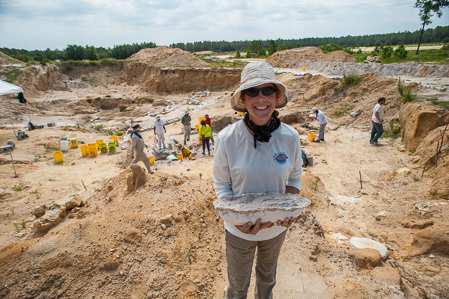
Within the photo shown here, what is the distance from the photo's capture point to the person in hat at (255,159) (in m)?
1.64

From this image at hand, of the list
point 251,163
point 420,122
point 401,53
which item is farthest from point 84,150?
point 401,53

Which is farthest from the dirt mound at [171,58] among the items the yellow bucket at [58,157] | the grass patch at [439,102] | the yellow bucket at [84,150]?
the grass patch at [439,102]

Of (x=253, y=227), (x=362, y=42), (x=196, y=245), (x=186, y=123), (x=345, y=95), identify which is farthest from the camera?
(x=362, y=42)

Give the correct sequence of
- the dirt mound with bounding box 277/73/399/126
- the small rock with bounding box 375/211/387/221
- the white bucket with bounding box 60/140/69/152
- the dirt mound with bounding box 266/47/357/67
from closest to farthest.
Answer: the small rock with bounding box 375/211/387/221 < the white bucket with bounding box 60/140/69/152 < the dirt mound with bounding box 277/73/399/126 < the dirt mound with bounding box 266/47/357/67

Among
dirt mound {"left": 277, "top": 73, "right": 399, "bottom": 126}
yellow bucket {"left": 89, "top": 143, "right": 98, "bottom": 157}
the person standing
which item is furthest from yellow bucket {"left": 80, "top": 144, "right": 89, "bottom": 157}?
dirt mound {"left": 277, "top": 73, "right": 399, "bottom": 126}

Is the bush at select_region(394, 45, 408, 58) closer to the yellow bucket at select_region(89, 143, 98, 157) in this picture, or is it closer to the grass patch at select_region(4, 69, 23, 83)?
the yellow bucket at select_region(89, 143, 98, 157)

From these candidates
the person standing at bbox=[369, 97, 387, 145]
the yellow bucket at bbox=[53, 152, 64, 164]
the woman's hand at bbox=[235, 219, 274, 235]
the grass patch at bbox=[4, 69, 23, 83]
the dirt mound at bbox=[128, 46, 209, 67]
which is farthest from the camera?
the dirt mound at bbox=[128, 46, 209, 67]

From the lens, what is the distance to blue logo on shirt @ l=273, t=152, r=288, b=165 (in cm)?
167

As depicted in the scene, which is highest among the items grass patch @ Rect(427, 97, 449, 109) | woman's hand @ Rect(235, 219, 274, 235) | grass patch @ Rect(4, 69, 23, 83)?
grass patch @ Rect(4, 69, 23, 83)

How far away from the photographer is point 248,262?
183 centimetres

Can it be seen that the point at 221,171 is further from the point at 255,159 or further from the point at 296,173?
the point at 296,173

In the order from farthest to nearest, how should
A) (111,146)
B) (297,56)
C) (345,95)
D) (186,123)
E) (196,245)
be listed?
(297,56) < (345,95) < (186,123) < (111,146) < (196,245)

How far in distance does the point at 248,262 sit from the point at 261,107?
Answer: 1200mm

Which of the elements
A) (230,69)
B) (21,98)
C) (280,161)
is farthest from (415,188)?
(230,69)
